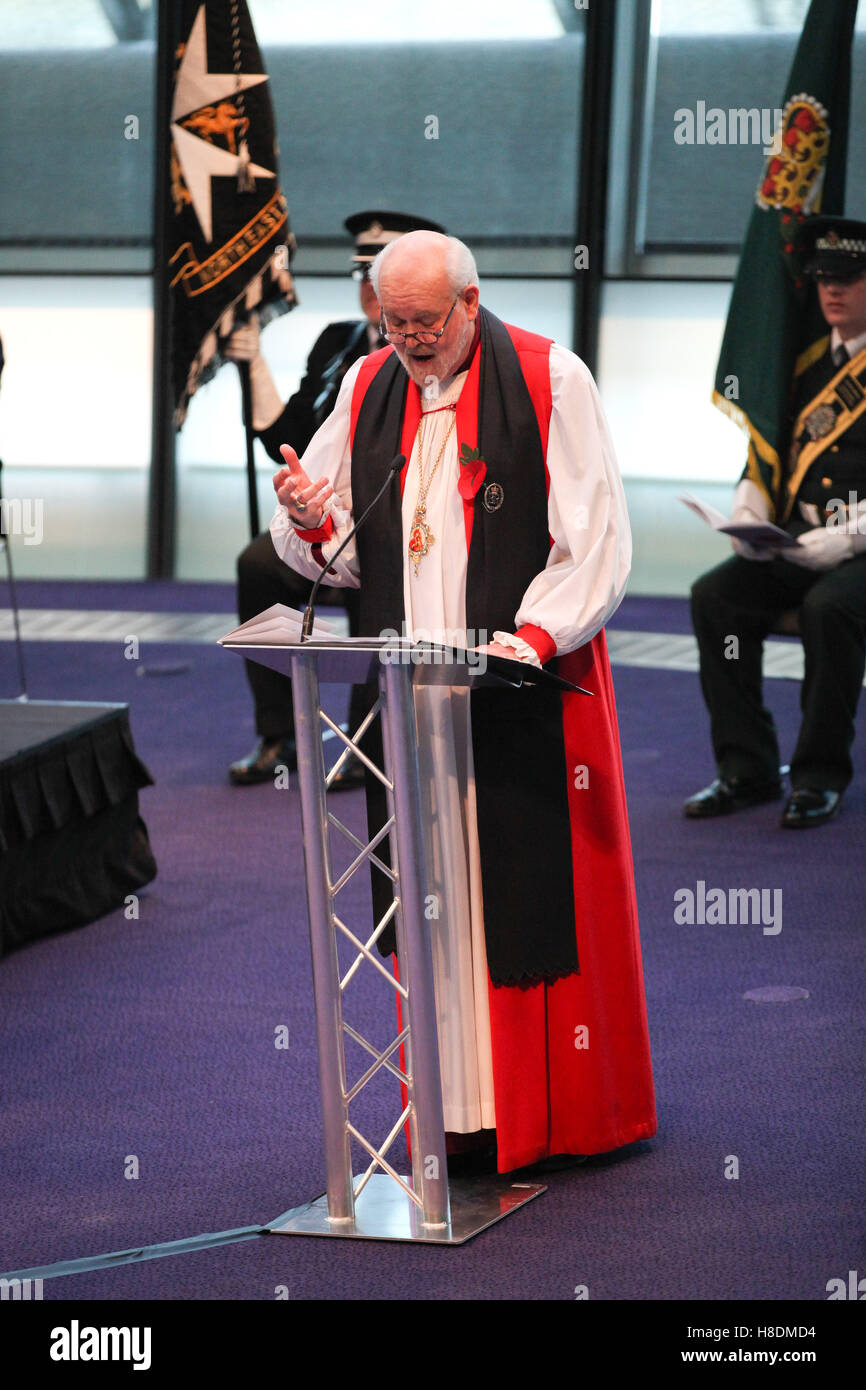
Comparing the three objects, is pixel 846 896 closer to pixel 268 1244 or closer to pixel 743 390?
pixel 743 390

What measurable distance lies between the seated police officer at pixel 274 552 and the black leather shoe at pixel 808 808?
4.42 feet

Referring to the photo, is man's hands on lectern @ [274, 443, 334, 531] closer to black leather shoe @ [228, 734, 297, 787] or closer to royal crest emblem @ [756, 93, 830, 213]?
black leather shoe @ [228, 734, 297, 787]

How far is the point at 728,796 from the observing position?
17.2 ft

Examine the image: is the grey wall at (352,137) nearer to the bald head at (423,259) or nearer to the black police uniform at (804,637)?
the black police uniform at (804,637)

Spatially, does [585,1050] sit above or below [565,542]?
below

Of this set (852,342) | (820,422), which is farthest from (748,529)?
(852,342)

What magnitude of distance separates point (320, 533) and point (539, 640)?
447 millimetres

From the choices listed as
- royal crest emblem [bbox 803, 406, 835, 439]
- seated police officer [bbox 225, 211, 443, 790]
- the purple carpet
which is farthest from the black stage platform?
royal crest emblem [bbox 803, 406, 835, 439]

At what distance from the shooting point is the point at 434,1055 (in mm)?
2553

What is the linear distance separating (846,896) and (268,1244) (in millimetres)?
2231

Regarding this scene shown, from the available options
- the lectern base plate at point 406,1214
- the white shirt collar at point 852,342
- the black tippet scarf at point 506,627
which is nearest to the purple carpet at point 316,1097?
the lectern base plate at point 406,1214

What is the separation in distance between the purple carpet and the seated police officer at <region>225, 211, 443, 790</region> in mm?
241

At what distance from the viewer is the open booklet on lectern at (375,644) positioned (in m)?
2.33

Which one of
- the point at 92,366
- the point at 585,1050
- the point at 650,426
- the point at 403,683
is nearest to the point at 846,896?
the point at 585,1050
